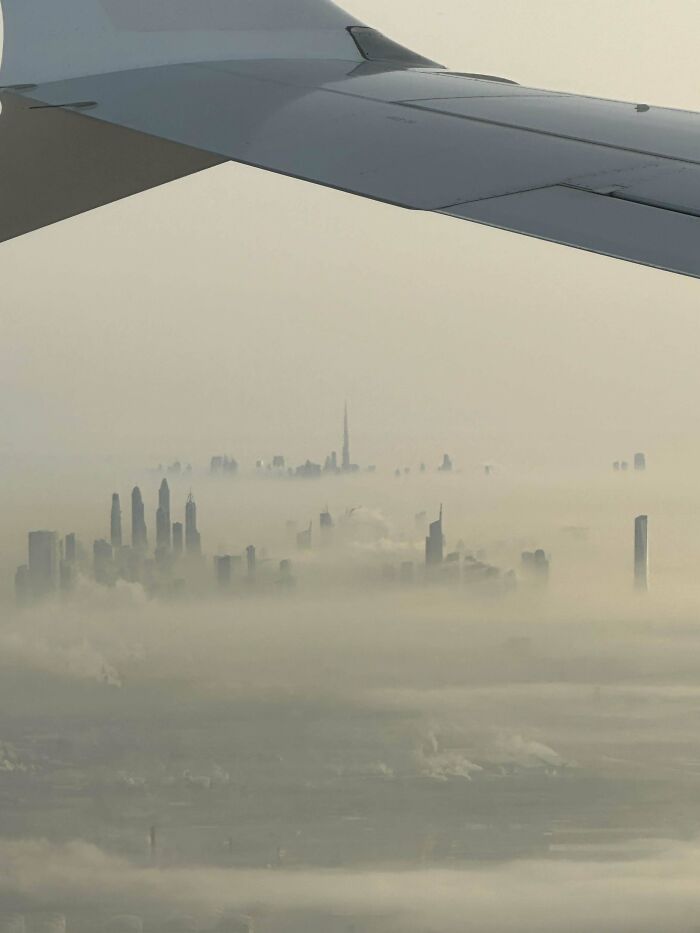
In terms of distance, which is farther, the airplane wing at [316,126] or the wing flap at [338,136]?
the wing flap at [338,136]

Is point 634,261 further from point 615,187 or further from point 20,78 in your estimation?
point 20,78

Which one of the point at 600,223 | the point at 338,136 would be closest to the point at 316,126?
the point at 338,136

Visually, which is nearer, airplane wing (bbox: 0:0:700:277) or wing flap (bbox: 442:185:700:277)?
wing flap (bbox: 442:185:700:277)

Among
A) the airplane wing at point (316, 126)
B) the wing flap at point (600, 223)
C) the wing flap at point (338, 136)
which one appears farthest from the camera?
the wing flap at point (338, 136)

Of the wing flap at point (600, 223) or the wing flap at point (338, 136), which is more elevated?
the wing flap at point (338, 136)

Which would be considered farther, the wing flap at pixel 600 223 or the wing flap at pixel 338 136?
the wing flap at pixel 338 136

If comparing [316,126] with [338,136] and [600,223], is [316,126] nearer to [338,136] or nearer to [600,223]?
[338,136]

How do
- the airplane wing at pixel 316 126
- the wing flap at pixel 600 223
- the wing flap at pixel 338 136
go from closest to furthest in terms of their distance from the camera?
the wing flap at pixel 600 223 < the airplane wing at pixel 316 126 < the wing flap at pixel 338 136

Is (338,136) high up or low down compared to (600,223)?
up

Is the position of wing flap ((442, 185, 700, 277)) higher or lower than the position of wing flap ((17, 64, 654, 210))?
lower
